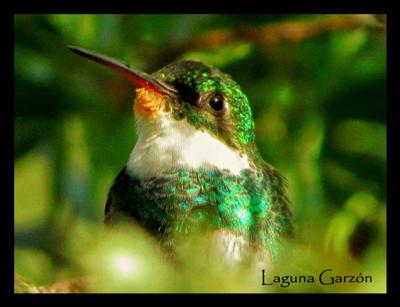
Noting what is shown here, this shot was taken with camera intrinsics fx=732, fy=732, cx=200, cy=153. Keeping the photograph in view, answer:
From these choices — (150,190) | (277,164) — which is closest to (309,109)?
(277,164)

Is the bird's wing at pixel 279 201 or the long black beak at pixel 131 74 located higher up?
the long black beak at pixel 131 74

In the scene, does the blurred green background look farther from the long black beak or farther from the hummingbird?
the long black beak

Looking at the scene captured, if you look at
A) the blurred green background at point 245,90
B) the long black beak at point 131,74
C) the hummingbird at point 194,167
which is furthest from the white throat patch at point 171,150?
the blurred green background at point 245,90

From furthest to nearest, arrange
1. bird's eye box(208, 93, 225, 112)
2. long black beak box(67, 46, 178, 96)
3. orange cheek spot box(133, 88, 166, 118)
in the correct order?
1. bird's eye box(208, 93, 225, 112)
2. orange cheek spot box(133, 88, 166, 118)
3. long black beak box(67, 46, 178, 96)

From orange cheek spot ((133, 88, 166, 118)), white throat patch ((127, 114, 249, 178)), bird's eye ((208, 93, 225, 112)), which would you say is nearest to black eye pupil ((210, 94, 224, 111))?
bird's eye ((208, 93, 225, 112))

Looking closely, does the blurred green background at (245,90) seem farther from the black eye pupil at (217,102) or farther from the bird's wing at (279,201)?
the black eye pupil at (217,102)

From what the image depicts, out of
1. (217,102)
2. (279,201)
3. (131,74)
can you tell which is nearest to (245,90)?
(217,102)

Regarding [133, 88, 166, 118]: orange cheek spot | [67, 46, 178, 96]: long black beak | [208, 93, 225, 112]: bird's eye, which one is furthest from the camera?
[208, 93, 225, 112]: bird's eye

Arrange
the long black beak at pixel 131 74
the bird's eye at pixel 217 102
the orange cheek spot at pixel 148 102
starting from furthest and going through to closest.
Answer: the bird's eye at pixel 217 102
the orange cheek spot at pixel 148 102
the long black beak at pixel 131 74
